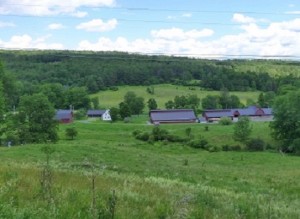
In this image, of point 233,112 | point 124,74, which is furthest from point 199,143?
point 124,74

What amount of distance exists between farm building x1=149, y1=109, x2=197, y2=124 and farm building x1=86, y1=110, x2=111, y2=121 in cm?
1552

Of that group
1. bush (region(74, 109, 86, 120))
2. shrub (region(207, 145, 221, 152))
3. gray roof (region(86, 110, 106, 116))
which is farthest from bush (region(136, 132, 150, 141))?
gray roof (region(86, 110, 106, 116))

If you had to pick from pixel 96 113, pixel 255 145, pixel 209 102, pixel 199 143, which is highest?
pixel 199 143

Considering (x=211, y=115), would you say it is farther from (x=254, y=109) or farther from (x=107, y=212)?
(x=107, y=212)

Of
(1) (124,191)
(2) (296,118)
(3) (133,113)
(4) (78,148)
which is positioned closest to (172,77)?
(3) (133,113)

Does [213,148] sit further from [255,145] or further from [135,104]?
[135,104]

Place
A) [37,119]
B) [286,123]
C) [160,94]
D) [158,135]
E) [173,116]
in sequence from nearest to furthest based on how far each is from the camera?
1. [37,119]
2. [158,135]
3. [286,123]
4. [173,116]
5. [160,94]

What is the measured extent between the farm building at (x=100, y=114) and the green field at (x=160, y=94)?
10.9m

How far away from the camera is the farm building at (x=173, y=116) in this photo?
115812 millimetres

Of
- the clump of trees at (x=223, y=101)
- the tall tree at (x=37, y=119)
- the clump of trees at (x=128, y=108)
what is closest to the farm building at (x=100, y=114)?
the clump of trees at (x=128, y=108)

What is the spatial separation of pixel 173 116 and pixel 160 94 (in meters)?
42.3

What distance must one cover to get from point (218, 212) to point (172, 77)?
175 meters

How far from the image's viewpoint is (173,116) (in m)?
119

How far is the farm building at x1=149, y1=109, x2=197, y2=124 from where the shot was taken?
11581 centimetres
